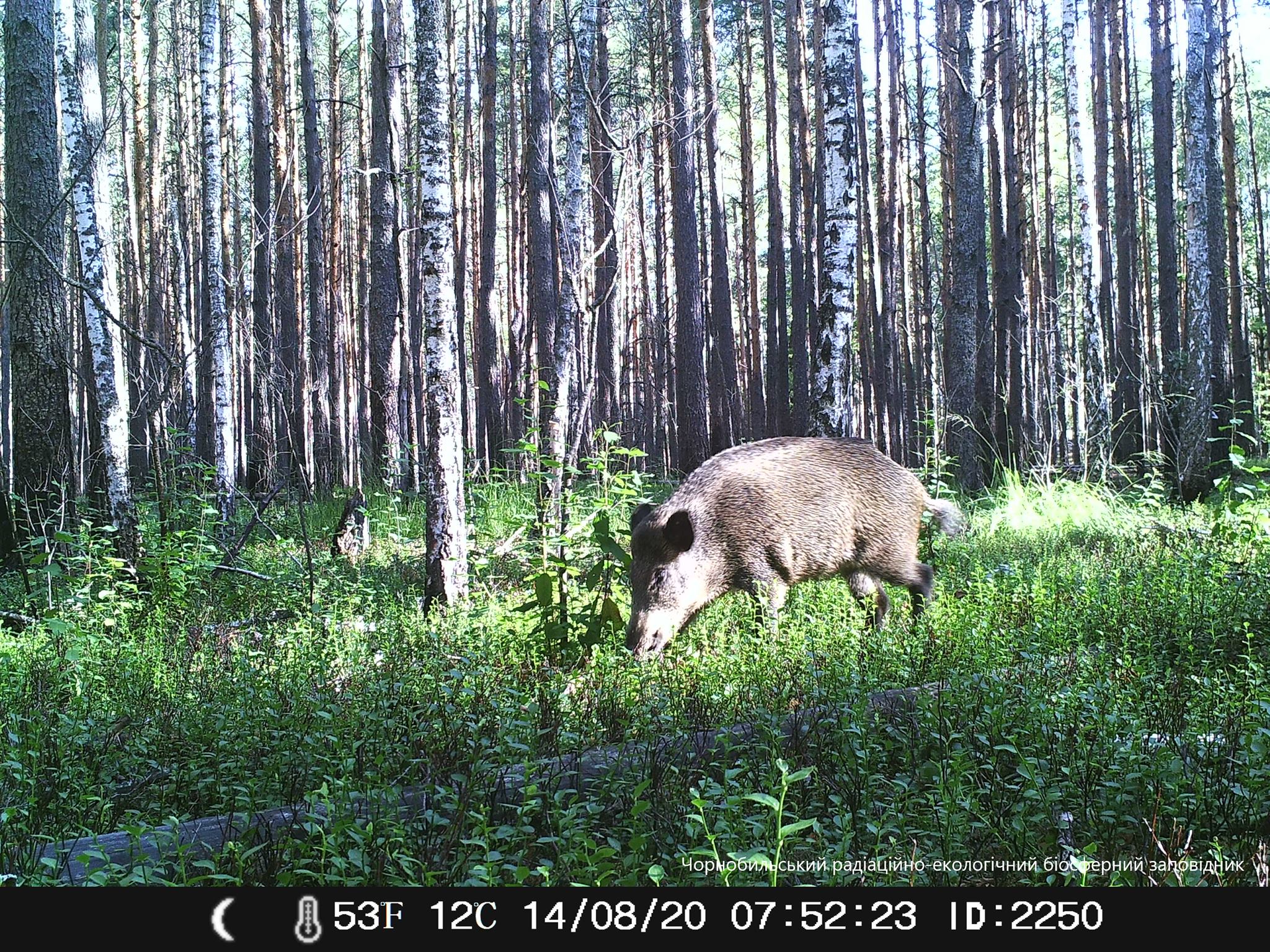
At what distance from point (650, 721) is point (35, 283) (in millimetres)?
9089

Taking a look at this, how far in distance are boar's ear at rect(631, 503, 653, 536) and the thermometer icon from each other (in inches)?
172

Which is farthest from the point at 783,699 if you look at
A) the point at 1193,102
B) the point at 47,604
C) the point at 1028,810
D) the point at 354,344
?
the point at 354,344

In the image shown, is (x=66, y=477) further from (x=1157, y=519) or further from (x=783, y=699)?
(x=1157, y=519)

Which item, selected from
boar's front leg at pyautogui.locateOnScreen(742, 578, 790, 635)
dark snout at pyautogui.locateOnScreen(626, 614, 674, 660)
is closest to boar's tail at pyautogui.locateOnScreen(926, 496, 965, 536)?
boar's front leg at pyautogui.locateOnScreen(742, 578, 790, 635)

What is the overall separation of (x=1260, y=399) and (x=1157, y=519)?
1968 mm

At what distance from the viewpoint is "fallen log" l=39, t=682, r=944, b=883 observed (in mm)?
3107

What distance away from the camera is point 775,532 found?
7156 millimetres

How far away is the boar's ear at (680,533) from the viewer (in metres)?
6.59

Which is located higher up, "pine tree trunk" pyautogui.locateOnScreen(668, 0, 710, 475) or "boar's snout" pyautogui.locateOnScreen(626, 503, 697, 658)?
"pine tree trunk" pyautogui.locateOnScreen(668, 0, 710, 475)

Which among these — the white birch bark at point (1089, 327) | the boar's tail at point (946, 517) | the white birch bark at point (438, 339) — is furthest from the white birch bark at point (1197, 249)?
the white birch bark at point (438, 339)

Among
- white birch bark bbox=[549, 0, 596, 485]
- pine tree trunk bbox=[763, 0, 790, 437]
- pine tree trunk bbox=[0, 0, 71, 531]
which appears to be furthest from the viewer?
pine tree trunk bbox=[763, 0, 790, 437]
